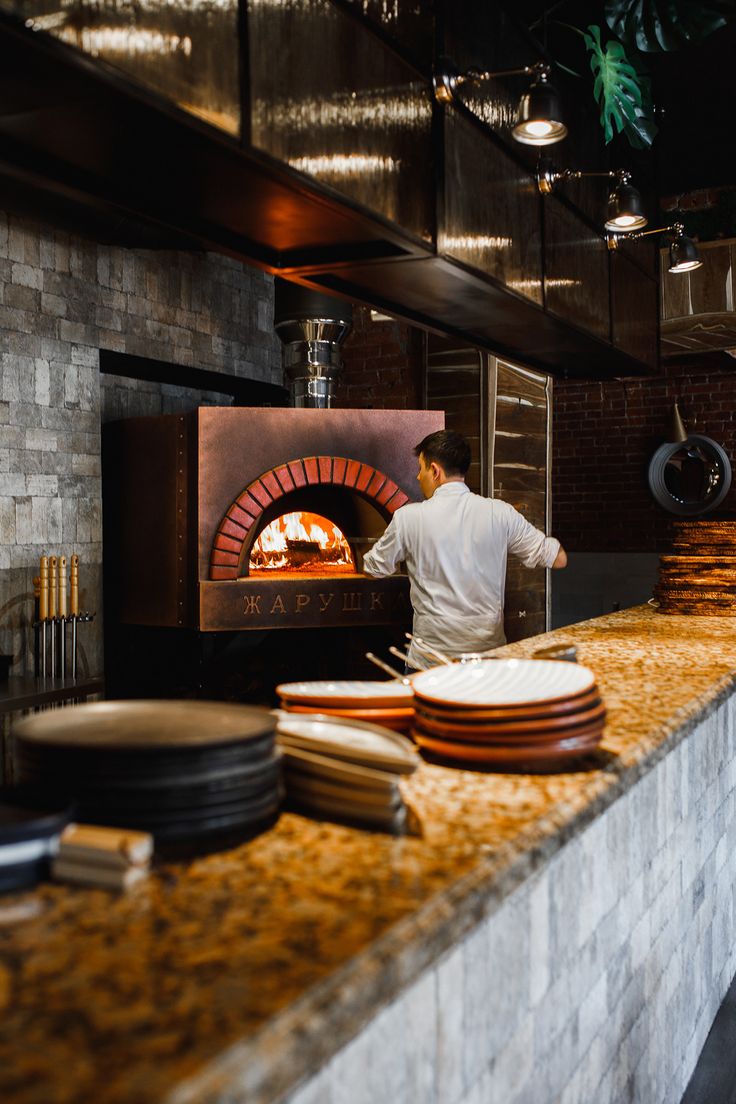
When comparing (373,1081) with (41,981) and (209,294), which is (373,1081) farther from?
(209,294)

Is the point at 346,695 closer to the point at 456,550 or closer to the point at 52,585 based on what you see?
the point at 456,550

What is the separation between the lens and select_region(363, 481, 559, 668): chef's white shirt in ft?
12.8

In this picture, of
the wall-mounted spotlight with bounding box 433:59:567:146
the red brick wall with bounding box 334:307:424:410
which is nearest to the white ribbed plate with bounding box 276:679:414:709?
the wall-mounted spotlight with bounding box 433:59:567:146

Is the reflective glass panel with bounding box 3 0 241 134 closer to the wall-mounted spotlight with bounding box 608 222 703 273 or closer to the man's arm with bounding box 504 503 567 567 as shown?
the man's arm with bounding box 504 503 567 567

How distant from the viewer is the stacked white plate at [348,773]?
4.15 ft

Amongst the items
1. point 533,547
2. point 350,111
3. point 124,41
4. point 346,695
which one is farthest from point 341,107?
point 533,547

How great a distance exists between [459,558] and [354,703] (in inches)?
86.8

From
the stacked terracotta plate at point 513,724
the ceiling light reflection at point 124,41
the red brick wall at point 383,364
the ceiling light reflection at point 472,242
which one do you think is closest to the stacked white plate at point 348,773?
the stacked terracotta plate at point 513,724

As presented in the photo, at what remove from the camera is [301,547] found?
5410 millimetres

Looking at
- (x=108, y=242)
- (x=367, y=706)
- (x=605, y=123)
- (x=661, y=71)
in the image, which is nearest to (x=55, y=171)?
(x=367, y=706)

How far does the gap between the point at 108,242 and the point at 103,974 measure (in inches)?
175

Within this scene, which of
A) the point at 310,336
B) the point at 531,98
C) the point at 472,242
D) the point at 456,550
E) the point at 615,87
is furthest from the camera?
the point at 310,336

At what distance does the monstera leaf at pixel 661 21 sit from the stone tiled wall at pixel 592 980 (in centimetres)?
237

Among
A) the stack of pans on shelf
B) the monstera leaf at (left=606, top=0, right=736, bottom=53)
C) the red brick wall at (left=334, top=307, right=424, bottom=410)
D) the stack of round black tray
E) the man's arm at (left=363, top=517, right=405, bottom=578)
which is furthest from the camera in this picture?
the red brick wall at (left=334, top=307, right=424, bottom=410)
